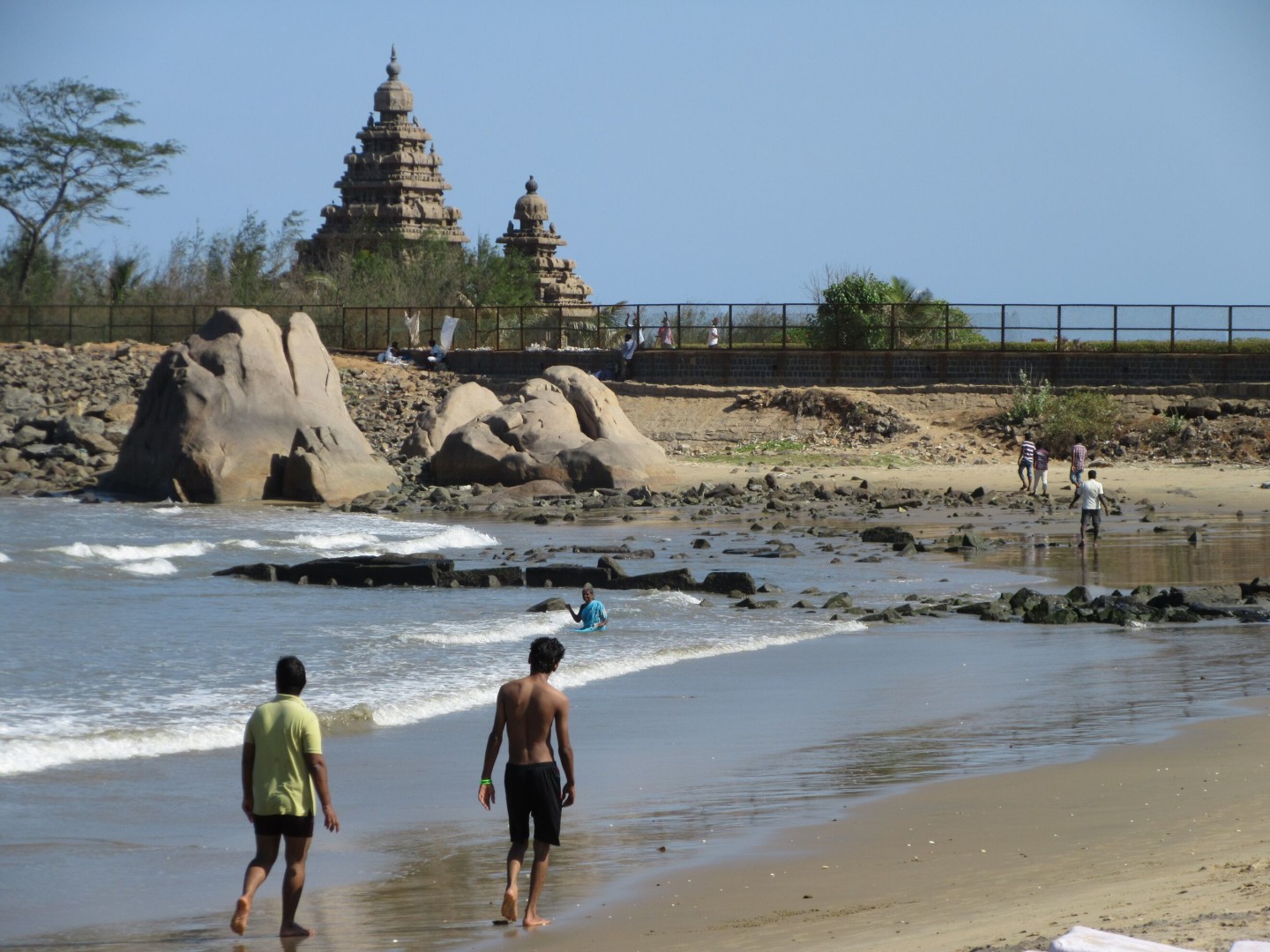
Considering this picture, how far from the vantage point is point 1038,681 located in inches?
480

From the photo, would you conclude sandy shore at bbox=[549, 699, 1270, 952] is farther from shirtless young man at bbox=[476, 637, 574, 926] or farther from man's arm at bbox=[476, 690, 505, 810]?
man's arm at bbox=[476, 690, 505, 810]

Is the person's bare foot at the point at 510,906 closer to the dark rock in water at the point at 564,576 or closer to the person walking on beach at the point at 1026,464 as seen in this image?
the dark rock in water at the point at 564,576

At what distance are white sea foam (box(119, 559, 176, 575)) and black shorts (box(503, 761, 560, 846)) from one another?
1586 centimetres

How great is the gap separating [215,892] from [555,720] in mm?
1737

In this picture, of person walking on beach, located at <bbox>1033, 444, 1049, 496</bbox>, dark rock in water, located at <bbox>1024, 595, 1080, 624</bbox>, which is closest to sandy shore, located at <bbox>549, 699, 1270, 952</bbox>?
dark rock in water, located at <bbox>1024, 595, 1080, 624</bbox>

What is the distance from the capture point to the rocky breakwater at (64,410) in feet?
114

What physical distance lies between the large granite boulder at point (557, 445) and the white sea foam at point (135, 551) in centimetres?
923

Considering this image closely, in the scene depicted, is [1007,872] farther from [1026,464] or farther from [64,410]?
[64,410]

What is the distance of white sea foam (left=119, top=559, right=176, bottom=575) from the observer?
851 inches

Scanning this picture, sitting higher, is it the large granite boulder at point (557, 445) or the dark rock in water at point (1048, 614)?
the large granite boulder at point (557, 445)

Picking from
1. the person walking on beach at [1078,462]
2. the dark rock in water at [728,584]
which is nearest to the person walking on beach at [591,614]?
the dark rock in water at [728,584]

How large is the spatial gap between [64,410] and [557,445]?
17.1m

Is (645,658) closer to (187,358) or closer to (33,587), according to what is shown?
(33,587)

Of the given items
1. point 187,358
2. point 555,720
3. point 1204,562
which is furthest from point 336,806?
point 187,358
